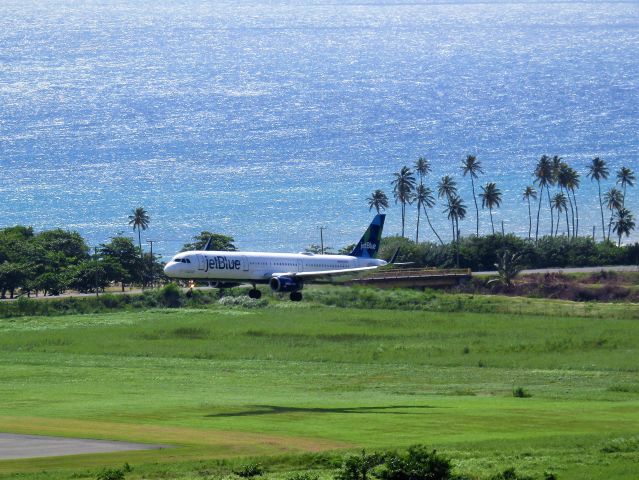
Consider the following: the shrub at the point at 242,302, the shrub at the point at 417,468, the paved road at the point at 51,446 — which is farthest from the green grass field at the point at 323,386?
the shrub at the point at 417,468

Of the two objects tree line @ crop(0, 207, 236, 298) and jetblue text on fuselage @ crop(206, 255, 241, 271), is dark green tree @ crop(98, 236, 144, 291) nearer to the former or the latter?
tree line @ crop(0, 207, 236, 298)

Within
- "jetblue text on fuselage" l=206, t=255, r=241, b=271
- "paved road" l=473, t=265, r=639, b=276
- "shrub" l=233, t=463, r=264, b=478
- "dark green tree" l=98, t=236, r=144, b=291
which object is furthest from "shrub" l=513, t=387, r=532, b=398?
"dark green tree" l=98, t=236, r=144, b=291

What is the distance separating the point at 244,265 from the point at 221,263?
7.19ft

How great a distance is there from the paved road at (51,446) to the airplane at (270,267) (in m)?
45.0

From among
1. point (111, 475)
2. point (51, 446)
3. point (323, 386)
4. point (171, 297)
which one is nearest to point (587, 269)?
point (171, 297)

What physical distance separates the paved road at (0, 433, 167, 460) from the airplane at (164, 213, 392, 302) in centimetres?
4497

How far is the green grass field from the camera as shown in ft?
150

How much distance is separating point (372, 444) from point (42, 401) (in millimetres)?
20761

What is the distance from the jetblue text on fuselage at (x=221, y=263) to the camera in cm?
9594

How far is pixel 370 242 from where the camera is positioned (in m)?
111

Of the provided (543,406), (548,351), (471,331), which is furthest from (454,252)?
(543,406)

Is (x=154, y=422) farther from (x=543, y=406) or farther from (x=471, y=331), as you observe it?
(x=471, y=331)

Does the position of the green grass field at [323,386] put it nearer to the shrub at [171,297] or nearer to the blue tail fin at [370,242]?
the blue tail fin at [370,242]

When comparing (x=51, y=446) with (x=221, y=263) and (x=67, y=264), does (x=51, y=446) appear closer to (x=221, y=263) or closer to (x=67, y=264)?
(x=221, y=263)
